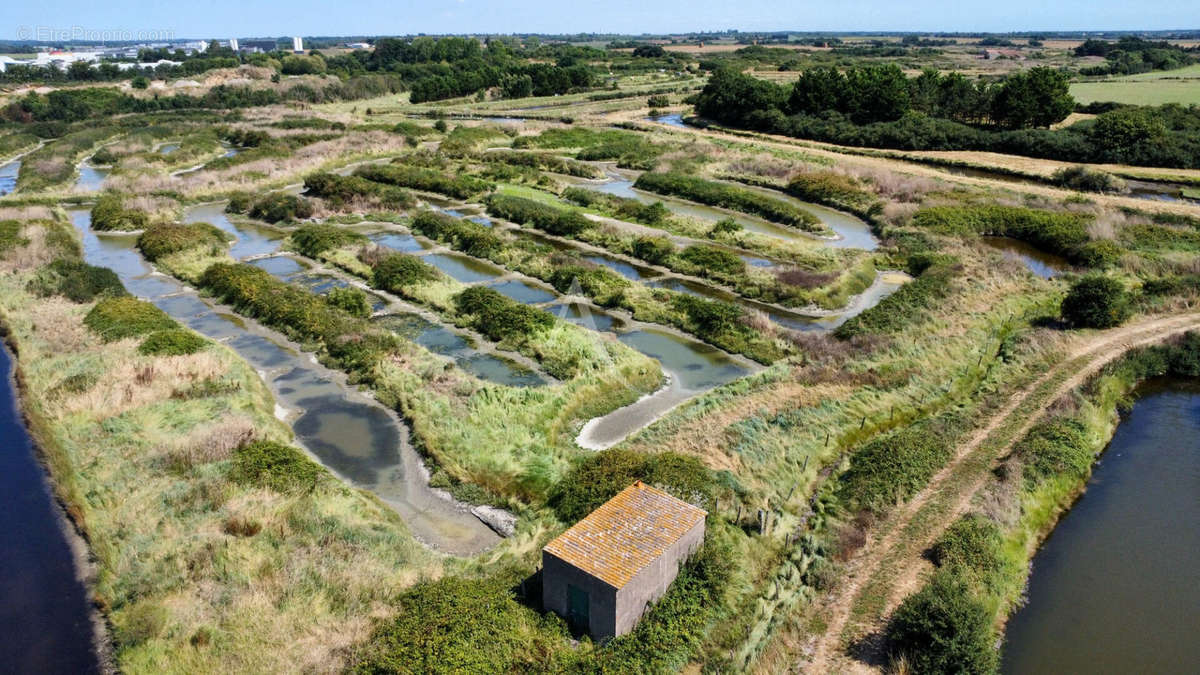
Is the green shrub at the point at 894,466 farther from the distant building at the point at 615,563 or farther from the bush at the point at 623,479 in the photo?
the distant building at the point at 615,563

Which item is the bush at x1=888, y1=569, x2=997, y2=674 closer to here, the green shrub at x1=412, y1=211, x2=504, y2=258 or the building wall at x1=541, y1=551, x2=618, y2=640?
the building wall at x1=541, y1=551, x2=618, y2=640

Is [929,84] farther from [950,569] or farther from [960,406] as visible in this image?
[950,569]

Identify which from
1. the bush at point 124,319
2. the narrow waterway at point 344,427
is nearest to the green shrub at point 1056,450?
the narrow waterway at point 344,427

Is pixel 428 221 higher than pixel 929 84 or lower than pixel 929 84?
lower

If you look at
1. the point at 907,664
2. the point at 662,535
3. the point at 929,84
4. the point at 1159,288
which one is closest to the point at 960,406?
the point at 907,664

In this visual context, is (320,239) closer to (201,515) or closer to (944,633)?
(201,515)

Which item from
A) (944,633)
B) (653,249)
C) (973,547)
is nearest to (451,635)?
(944,633)
